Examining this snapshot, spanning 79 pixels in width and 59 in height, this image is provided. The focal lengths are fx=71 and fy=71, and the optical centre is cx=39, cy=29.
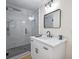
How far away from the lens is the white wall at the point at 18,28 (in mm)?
3836

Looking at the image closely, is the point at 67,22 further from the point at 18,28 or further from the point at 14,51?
the point at 18,28

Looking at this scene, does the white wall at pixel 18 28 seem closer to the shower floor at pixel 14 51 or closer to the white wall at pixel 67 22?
the shower floor at pixel 14 51

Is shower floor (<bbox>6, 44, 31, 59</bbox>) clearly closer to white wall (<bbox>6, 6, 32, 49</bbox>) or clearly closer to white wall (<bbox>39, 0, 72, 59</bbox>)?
white wall (<bbox>6, 6, 32, 49</bbox>)

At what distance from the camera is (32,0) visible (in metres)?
3.14

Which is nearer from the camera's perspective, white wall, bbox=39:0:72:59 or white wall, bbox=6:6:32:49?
white wall, bbox=39:0:72:59

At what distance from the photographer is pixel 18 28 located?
4219mm

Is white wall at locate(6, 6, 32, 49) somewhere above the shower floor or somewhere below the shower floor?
above

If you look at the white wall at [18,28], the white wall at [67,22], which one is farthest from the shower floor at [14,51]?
the white wall at [67,22]

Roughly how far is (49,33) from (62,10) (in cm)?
88

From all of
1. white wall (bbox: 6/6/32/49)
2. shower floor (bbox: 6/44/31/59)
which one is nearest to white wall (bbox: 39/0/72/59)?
shower floor (bbox: 6/44/31/59)

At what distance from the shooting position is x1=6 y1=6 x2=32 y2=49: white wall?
384cm

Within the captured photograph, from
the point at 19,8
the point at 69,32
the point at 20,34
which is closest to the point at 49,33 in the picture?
the point at 69,32

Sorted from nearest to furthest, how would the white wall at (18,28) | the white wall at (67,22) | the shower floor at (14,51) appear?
the white wall at (67,22) < the shower floor at (14,51) < the white wall at (18,28)

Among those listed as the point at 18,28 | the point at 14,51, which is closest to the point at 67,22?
the point at 14,51
